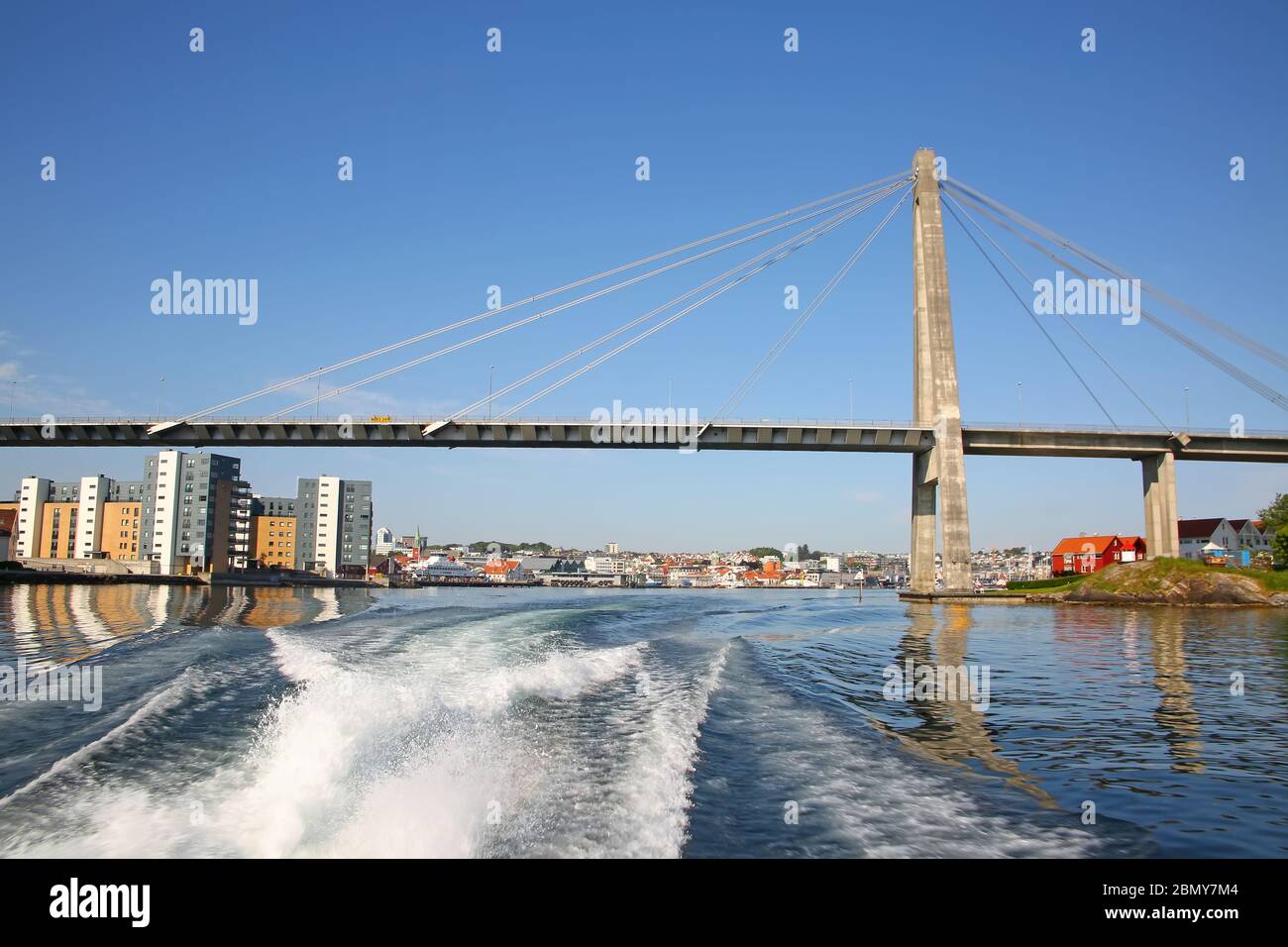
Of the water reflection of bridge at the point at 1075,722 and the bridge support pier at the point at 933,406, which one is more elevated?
the bridge support pier at the point at 933,406

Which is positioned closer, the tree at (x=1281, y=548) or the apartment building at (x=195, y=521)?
the tree at (x=1281, y=548)

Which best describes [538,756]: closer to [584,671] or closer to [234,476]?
[584,671]

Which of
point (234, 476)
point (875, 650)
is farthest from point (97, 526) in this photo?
point (875, 650)

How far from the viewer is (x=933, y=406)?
64.7 meters

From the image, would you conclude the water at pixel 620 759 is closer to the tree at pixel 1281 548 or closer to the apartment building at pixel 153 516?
the tree at pixel 1281 548

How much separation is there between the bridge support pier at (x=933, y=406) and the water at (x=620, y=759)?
137 feet

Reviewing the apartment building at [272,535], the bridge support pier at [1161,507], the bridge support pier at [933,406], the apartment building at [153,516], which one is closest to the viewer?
the bridge support pier at [933,406]

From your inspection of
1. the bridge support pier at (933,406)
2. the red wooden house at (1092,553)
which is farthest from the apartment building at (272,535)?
the red wooden house at (1092,553)

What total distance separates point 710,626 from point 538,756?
2622 cm

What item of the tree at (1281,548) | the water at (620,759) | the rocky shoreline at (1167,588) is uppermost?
the tree at (1281,548)

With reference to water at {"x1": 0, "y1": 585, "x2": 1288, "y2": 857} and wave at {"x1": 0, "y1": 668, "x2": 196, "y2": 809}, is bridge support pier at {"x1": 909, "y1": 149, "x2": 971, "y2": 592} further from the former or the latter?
wave at {"x1": 0, "y1": 668, "x2": 196, "y2": 809}

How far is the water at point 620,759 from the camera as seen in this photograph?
7008 mm
